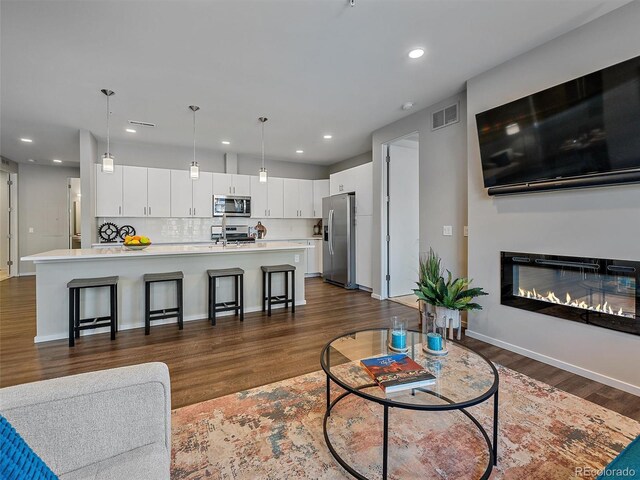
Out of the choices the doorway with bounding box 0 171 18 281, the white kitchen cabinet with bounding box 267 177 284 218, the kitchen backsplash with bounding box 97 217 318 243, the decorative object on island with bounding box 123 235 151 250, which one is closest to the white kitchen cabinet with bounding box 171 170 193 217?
the kitchen backsplash with bounding box 97 217 318 243

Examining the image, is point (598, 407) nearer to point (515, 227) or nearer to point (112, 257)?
point (515, 227)

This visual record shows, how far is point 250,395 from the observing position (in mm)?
2193

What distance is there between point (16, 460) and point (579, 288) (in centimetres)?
346

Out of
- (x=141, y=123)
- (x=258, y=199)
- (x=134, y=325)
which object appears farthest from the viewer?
(x=258, y=199)

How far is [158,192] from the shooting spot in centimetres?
574

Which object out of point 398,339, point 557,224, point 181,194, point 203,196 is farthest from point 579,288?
point 181,194

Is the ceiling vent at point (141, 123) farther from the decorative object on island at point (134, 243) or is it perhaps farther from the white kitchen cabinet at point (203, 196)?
the decorative object on island at point (134, 243)

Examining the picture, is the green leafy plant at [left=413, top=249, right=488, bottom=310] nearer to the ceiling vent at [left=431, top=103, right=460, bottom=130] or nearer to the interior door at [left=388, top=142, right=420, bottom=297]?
the interior door at [left=388, top=142, right=420, bottom=297]

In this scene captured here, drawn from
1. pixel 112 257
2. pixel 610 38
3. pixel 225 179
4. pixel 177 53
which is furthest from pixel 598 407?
pixel 225 179

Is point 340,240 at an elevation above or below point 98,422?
above

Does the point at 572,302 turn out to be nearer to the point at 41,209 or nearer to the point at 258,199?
the point at 258,199

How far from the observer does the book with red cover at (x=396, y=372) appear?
1457 mm

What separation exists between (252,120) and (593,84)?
3913 millimetres

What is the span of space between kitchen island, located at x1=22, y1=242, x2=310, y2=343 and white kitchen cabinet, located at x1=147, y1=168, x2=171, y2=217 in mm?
1920
